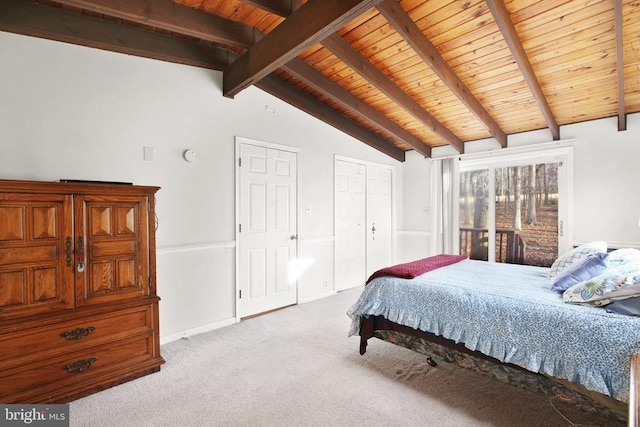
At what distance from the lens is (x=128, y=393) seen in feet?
7.00

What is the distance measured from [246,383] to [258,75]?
2.70 m

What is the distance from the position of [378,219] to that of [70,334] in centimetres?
433

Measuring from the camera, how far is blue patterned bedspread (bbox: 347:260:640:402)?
1.57 m

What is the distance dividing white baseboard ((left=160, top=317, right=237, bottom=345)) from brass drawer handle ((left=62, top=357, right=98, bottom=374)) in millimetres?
804

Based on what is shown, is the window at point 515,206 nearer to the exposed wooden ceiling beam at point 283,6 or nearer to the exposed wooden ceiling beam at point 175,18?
the exposed wooden ceiling beam at point 283,6

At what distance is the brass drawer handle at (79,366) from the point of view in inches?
81.3

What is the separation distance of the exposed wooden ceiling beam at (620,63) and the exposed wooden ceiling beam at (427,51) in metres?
1.24

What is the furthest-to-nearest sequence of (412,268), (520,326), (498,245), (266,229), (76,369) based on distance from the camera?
1. (498,245)
2. (266,229)
3. (412,268)
4. (76,369)
5. (520,326)

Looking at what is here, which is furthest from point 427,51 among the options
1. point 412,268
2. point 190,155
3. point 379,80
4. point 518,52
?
point 190,155

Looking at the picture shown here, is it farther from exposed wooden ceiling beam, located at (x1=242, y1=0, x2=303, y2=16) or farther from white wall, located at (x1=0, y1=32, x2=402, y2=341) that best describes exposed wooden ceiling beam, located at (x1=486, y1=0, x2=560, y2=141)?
white wall, located at (x1=0, y1=32, x2=402, y2=341)

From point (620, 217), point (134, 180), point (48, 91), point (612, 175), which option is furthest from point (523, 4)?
point (48, 91)

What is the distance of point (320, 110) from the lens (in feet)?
13.8

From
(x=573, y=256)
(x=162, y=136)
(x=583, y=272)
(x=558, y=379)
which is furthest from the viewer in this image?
(x=162, y=136)

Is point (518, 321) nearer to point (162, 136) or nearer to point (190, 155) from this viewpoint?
point (190, 155)
